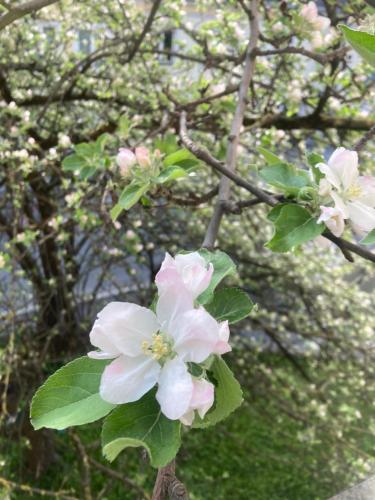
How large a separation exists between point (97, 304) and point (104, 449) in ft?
12.4

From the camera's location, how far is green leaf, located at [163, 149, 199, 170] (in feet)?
3.76

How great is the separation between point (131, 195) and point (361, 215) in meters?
0.40

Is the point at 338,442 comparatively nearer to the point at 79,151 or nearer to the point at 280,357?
the point at 280,357

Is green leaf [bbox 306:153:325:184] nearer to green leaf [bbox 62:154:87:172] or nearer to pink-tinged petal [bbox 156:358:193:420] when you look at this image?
pink-tinged petal [bbox 156:358:193:420]

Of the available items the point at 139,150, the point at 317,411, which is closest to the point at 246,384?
the point at 317,411

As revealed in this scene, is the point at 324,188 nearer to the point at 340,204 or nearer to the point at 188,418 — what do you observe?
the point at 340,204

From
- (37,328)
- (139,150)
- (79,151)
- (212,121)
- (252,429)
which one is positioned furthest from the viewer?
(252,429)

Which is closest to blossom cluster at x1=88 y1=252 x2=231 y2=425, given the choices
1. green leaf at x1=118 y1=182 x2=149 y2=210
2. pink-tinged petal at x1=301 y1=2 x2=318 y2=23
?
green leaf at x1=118 y1=182 x2=149 y2=210

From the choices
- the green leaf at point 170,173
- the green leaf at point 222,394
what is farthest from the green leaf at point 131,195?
the green leaf at point 222,394

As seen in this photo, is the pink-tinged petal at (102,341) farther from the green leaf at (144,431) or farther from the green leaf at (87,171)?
the green leaf at (87,171)

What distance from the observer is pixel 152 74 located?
126 inches

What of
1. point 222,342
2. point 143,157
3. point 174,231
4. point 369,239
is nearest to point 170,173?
point 143,157

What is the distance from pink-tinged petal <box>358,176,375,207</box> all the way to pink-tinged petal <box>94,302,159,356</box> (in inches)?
14.2

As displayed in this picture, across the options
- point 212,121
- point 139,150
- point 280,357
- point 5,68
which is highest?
point 139,150
